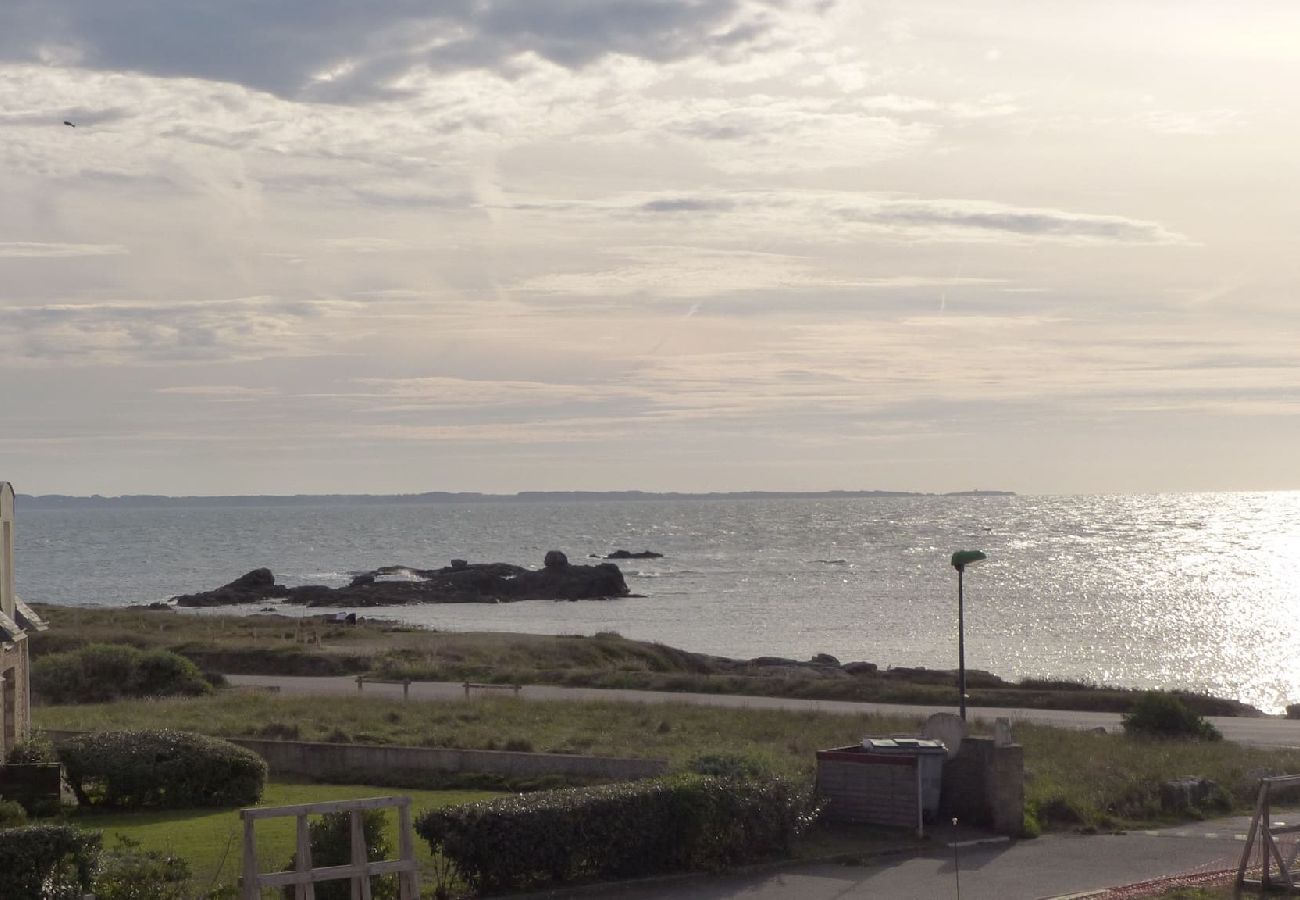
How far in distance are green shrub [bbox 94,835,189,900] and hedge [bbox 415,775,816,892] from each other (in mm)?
2248

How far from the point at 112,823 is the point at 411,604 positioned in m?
85.7

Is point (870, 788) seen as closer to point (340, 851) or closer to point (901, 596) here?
point (340, 851)

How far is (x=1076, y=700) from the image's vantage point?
122ft

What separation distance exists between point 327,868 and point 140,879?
7.08 ft

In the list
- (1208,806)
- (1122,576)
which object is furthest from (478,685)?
(1122,576)

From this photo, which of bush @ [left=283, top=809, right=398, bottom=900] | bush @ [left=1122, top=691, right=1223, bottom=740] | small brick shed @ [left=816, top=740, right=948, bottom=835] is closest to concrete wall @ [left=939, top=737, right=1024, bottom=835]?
small brick shed @ [left=816, top=740, right=948, bottom=835]

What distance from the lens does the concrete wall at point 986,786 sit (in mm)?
17641

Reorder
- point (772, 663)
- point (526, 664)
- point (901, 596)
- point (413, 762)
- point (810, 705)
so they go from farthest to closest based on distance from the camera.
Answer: point (901, 596)
point (772, 663)
point (526, 664)
point (810, 705)
point (413, 762)

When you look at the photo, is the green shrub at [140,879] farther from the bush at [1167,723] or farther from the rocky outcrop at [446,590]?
the rocky outcrop at [446,590]

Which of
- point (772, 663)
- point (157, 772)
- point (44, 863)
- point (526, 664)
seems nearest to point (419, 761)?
point (157, 772)

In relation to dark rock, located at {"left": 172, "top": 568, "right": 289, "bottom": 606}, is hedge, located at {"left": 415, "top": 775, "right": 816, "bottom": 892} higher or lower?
higher

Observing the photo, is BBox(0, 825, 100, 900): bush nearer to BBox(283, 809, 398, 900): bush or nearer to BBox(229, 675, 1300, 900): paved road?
BBox(283, 809, 398, 900): bush

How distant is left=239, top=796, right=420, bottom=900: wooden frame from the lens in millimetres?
11172

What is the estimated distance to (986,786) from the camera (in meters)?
17.8
